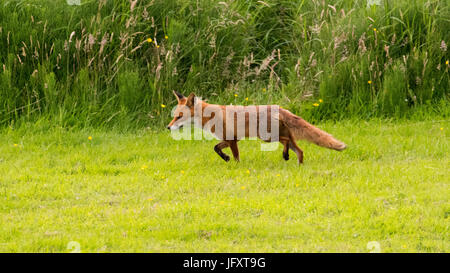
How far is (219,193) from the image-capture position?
6668 mm

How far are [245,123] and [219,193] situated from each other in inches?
56.1

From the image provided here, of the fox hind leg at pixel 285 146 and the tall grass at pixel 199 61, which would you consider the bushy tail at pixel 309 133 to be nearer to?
the fox hind leg at pixel 285 146

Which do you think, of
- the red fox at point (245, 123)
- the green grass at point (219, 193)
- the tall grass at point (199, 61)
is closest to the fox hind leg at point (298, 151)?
the red fox at point (245, 123)

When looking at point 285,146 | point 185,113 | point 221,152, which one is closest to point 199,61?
point 185,113

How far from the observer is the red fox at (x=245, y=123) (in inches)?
308

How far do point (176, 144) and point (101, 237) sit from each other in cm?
346

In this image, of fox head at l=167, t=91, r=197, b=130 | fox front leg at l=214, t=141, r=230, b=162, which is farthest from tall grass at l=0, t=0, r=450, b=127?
fox front leg at l=214, t=141, r=230, b=162

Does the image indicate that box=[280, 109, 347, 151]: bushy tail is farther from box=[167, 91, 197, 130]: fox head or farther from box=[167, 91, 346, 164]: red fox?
box=[167, 91, 197, 130]: fox head

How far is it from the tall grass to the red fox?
5.20ft

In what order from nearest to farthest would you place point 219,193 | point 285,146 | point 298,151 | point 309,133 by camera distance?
point 219,193, point 309,133, point 298,151, point 285,146

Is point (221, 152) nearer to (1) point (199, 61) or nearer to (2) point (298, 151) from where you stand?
(2) point (298, 151)

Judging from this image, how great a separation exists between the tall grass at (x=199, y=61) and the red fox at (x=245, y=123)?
1.58 meters

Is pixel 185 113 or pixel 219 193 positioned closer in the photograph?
pixel 219 193

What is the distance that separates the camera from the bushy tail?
760 cm
